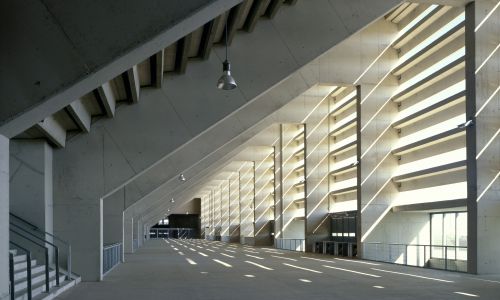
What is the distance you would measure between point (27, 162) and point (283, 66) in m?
6.96

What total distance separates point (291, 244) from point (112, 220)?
20.4 m

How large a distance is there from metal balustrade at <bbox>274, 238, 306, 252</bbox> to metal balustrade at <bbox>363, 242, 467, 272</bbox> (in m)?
11.7

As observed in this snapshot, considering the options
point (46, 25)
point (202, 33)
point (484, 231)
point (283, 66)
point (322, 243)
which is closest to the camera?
point (46, 25)

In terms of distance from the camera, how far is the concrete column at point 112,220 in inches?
1076

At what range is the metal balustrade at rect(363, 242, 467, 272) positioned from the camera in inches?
991

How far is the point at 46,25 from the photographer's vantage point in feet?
22.2

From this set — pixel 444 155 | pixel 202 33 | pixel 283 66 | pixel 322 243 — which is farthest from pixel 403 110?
pixel 202 33

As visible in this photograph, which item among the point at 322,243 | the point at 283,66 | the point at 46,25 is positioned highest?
the point at 283,66

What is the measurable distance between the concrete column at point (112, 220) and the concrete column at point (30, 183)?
35.4 ft

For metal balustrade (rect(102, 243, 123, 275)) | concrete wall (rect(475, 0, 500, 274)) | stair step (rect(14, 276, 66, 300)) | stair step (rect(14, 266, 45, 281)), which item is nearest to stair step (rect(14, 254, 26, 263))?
stair step (rect(14, 266, 45, 281))

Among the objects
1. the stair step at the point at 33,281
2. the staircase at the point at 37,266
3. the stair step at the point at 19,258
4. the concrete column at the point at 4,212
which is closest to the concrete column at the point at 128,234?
the staircase at the point at 37,266

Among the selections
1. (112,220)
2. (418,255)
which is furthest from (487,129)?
(112,220)

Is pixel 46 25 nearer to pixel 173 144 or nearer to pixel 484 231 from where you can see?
pixel 173 144

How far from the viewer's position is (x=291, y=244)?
151ft
